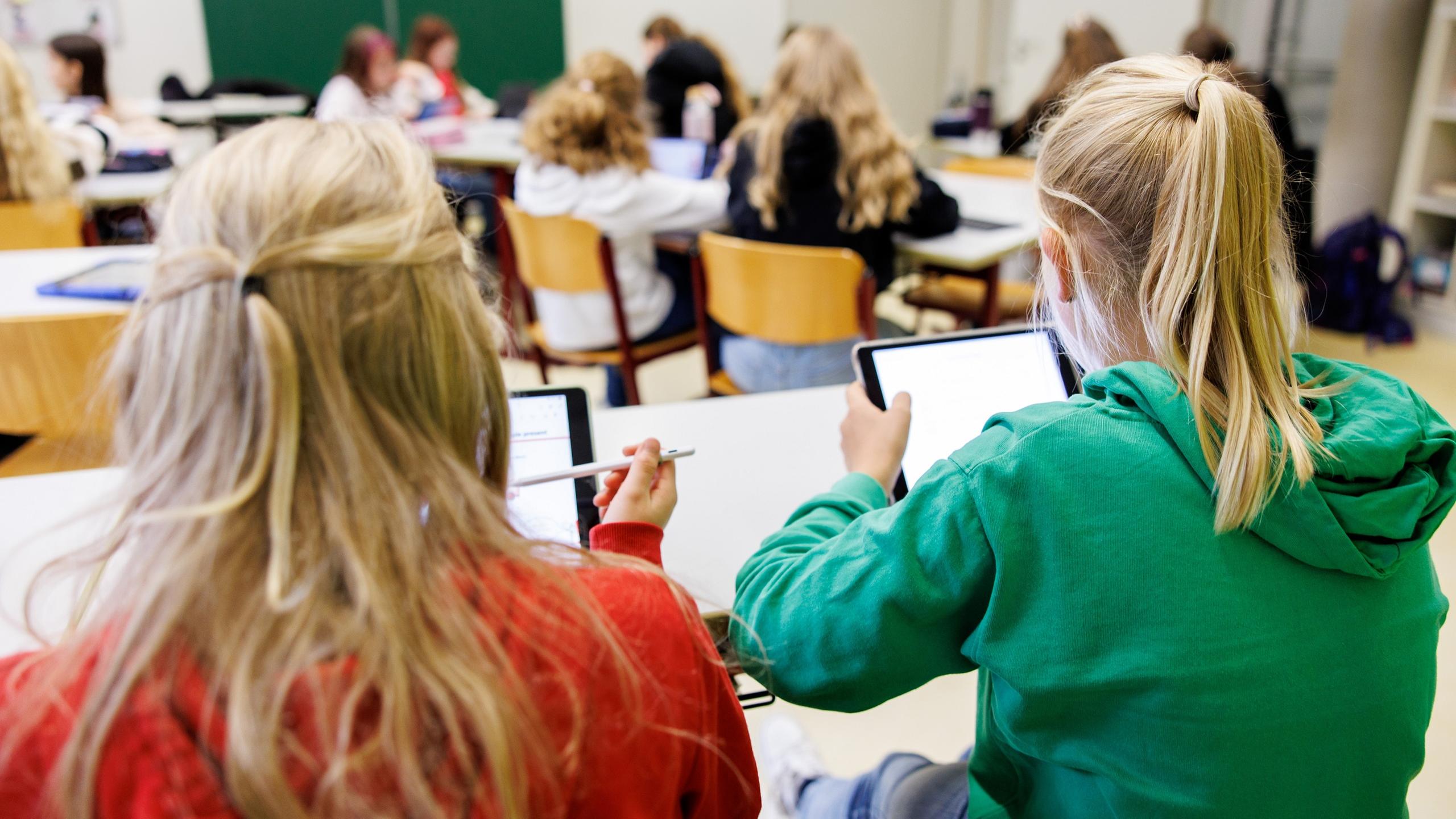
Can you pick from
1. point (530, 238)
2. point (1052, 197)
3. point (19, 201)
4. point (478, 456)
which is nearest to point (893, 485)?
point (1052, 197)

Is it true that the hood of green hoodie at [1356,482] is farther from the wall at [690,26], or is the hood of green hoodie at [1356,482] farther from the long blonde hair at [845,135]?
the wall at [690,26]

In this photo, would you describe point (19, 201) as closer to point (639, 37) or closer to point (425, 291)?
point (425, 291)

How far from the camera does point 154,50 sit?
6098 millimetres

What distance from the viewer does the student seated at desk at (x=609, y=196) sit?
2646 mm

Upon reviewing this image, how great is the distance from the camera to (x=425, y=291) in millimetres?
595

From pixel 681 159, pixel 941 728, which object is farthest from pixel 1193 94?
pixel 681 159

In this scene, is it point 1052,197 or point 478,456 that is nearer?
point 478,456

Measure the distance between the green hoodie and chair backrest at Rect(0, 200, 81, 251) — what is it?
8.36ft

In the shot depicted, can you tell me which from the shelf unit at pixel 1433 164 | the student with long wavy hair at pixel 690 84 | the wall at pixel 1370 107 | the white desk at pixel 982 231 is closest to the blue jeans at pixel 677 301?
A: the white desk at pixel 982 231

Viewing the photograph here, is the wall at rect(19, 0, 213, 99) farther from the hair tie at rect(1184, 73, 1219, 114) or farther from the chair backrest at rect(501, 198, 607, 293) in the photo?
the hair tie at rect(1184, 73, 1219, 114)

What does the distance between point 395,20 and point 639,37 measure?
162 cm

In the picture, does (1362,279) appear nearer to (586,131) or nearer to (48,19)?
(586,131)

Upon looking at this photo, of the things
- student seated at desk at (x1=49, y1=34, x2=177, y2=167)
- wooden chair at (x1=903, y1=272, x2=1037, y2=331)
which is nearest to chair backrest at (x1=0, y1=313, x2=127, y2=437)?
student seated at desk at (x1=49, y1=34, x2=177, y2=167)

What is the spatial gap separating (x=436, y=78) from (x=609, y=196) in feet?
11.2
